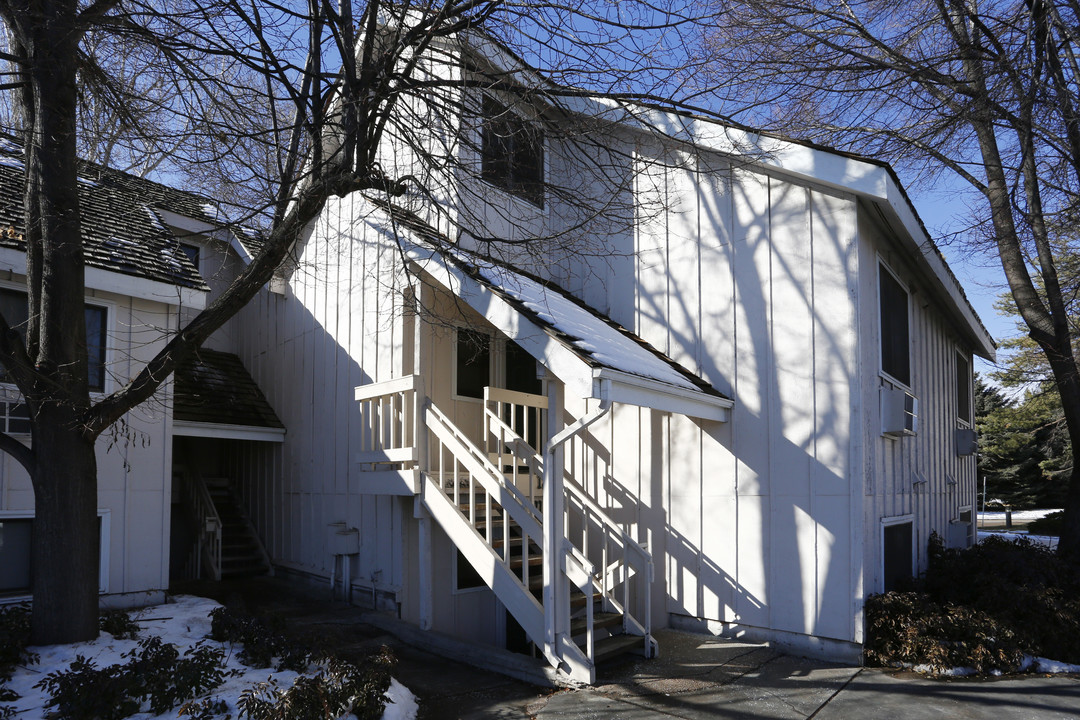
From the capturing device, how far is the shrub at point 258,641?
569 centimetres

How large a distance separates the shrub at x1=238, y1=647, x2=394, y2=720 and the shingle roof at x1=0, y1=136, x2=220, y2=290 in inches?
187

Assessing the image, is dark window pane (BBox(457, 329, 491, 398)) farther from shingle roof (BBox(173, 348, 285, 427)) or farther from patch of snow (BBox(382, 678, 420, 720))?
patch of snow (BBox(382, 678, 420, 720))

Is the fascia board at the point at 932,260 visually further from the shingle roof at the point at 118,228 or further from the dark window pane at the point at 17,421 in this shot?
the dark window pane at the point at 17,421

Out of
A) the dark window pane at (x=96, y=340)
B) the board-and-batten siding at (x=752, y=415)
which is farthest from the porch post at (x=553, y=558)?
the dark window pane at (x=96, y=340)

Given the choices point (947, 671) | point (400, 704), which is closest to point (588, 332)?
point (400, 704)

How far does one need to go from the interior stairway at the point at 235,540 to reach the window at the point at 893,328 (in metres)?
8.68

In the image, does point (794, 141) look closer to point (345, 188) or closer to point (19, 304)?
point (345, 188)

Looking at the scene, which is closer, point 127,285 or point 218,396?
point 127,285

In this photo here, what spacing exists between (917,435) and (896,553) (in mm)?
1770

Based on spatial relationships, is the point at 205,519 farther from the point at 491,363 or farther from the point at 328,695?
the point at 328,695

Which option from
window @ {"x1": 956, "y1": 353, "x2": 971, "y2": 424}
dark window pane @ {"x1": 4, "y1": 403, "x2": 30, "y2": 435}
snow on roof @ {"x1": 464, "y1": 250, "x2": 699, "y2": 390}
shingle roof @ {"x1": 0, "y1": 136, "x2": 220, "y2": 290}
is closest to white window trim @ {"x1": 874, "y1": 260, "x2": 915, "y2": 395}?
snow on roof @ {"x1": 464, "y1": 250, "x2": 699, "y2": 390}

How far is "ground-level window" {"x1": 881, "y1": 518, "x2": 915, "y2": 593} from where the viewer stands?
298 inches

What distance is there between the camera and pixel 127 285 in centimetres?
813

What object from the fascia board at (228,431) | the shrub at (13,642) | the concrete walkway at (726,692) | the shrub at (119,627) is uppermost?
the fascia board at (228,431)
